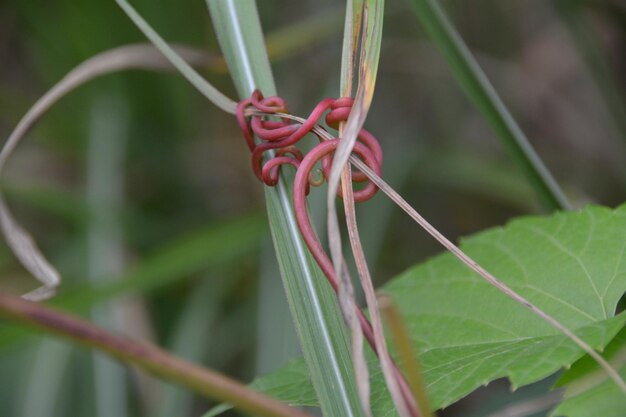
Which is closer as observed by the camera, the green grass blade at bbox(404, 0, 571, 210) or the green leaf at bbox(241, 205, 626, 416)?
the green leaf at bbox(241, 205, 626, 416)

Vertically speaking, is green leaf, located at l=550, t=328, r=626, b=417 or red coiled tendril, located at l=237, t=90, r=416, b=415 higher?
red coiled tendril, located at l=237, t=90, r=416, b=415

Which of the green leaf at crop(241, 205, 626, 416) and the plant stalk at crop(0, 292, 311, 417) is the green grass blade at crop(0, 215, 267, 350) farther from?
the plant stalk at crop(0, 292, 311, 417)

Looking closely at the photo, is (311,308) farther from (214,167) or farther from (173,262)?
(214,167)

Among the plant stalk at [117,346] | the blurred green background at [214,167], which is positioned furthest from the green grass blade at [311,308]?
the blurred green background at [214,167]

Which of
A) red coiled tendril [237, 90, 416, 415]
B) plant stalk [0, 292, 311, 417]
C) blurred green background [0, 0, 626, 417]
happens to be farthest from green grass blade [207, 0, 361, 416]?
blurred green background [0, 0, 626, 417]

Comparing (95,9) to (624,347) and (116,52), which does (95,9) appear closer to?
(116,52)

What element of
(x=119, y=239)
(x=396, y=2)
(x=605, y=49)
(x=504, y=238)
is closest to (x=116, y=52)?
(x=504, y=238)

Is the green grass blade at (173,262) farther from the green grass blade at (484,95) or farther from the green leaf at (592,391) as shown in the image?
the green leaf at (592,391)
